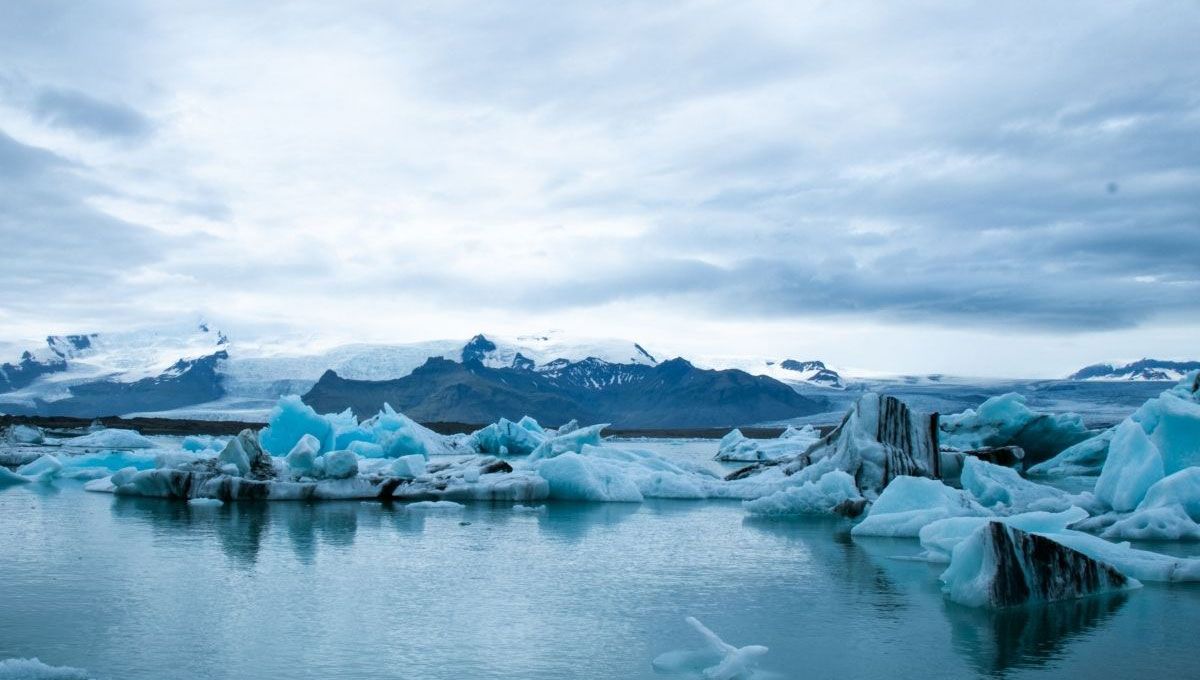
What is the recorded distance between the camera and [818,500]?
1330 cm

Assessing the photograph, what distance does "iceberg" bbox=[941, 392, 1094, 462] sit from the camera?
23672 mm

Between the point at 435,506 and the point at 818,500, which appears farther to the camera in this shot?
the point at 435,506

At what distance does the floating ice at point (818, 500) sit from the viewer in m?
13.1

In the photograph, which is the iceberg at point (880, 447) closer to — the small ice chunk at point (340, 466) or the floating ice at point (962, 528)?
the floating ice at point (962, 528)

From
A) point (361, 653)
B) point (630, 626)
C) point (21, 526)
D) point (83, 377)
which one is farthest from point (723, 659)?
point (83, 377)

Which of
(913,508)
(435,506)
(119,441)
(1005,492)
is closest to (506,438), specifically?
(119,441)

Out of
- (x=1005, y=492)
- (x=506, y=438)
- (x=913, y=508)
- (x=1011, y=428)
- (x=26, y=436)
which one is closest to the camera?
(x=913, y=508)

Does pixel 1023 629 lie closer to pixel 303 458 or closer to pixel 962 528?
pixel 962 528

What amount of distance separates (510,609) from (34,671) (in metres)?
2.78

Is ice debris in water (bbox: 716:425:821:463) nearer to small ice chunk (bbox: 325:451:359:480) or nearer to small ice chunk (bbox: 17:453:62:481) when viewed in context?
small ice chunk (bbox: 325:451:359:480)

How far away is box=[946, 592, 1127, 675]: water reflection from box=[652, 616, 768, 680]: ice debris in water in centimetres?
118

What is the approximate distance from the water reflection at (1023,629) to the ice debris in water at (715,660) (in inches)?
46.5

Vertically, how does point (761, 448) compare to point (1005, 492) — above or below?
below

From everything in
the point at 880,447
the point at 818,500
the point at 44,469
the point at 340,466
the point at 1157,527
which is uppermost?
the point at 880,447
